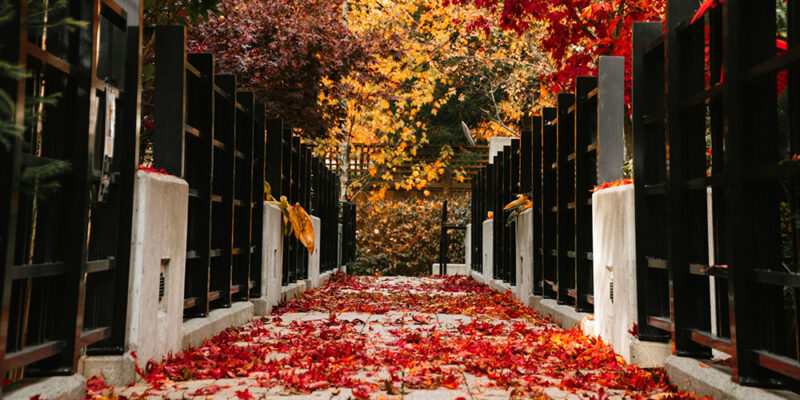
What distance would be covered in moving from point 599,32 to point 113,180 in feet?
25.3

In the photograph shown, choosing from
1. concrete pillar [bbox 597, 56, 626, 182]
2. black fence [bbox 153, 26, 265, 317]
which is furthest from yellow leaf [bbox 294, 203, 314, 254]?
concrete pillar [bbox 597, 56, 626, 182]

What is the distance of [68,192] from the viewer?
3.42 m

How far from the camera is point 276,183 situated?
341 inches

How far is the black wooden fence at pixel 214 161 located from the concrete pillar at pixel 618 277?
313 cm

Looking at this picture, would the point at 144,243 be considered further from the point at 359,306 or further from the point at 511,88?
the point at 511,88

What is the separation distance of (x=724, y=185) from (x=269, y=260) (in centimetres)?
546

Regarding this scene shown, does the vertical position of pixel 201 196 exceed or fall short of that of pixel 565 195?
it falls short

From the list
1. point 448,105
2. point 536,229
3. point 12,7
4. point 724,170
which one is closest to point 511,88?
point 448,105

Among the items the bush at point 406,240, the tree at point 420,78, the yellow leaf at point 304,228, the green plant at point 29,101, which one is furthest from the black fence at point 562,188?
the bush at point 406,240

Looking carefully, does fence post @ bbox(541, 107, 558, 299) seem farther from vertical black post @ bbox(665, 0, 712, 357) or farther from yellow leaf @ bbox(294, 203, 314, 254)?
vertical black post @ bbox(665, 0, 712, 357)

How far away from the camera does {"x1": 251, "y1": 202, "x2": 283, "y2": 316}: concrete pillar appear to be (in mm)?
7712

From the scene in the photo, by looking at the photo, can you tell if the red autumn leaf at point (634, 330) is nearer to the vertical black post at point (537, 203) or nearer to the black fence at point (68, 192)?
the black fence at point (68, 192)

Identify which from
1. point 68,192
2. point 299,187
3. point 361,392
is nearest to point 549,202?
point 299,187

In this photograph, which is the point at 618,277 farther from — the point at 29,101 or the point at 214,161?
the point at 29,101
